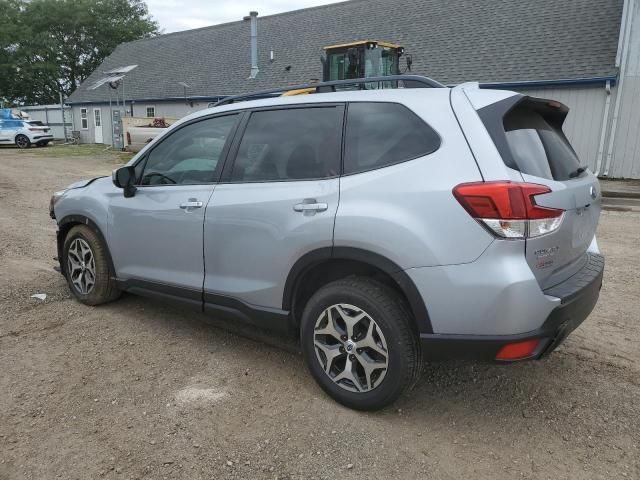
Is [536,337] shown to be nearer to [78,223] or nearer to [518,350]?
[518,350]

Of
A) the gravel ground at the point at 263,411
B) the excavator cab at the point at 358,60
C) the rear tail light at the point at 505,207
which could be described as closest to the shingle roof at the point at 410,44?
the excavator cab at the point at 358,60

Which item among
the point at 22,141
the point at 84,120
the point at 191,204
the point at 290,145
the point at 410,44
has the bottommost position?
the point at 22,141

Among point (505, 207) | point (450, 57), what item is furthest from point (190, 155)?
point (450, 57)

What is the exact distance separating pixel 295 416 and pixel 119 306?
7.88 feet

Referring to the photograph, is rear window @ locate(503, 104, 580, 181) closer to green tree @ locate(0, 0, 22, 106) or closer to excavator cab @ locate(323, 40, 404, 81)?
excavator cab @ locate(323, 40, 404, 81)

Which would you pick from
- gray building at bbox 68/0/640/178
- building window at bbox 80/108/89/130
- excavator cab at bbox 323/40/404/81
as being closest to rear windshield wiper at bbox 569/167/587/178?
gray building at bbox 68/0/640/178

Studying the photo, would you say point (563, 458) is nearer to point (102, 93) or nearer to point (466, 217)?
point (466, 217)

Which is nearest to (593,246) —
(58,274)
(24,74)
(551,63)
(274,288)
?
(274,288)

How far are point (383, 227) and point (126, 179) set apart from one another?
2319 millimetres

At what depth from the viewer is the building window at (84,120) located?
33438mm

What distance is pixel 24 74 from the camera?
138ft

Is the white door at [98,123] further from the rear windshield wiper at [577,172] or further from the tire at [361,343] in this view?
the rear windshield wiper at [577,172]

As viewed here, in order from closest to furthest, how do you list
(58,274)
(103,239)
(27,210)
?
1. (103,239)
2. (58,274)
3. (27,210)

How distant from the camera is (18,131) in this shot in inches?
1090
